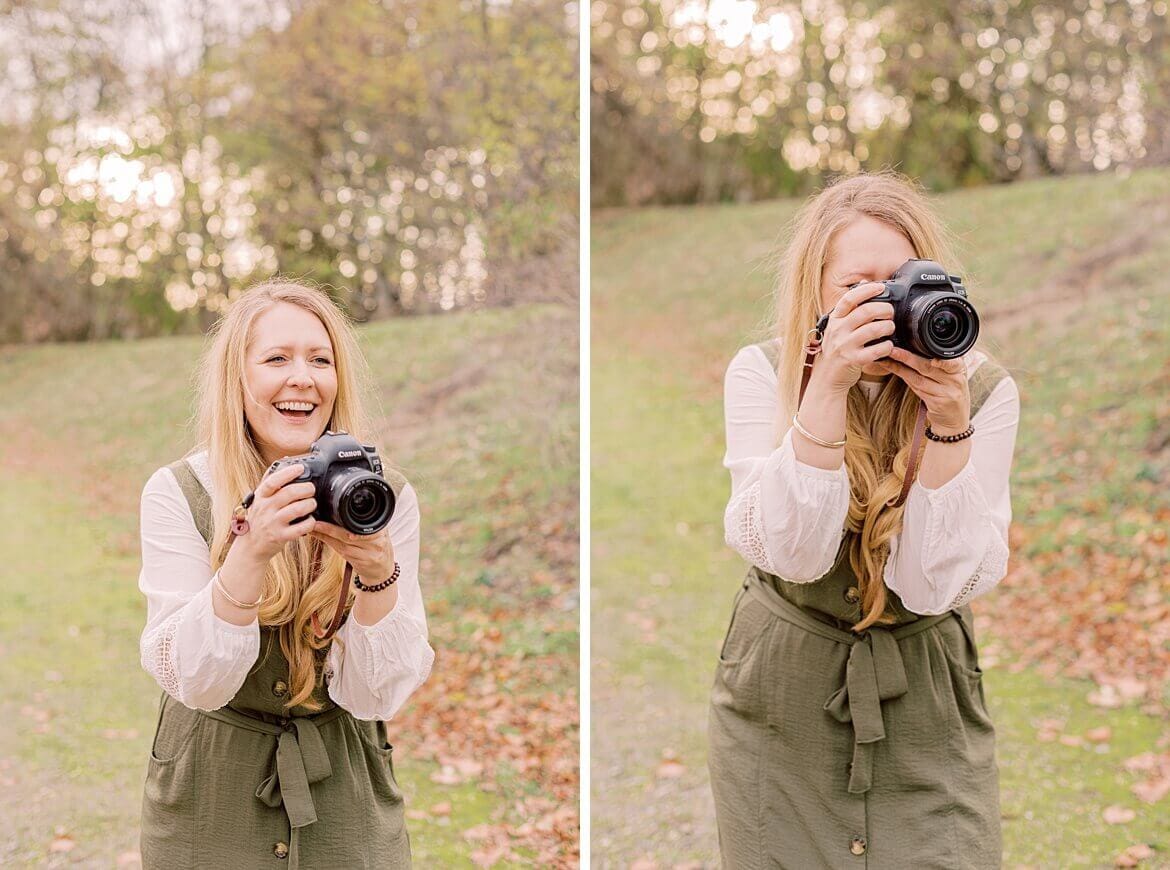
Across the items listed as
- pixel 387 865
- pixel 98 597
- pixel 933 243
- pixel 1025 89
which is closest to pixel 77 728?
pixel 98 597

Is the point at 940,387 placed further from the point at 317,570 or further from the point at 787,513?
the point at 317,570

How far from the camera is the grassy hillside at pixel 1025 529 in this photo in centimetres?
369

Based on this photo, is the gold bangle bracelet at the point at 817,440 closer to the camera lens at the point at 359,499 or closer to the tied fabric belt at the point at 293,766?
the camera lens at the point at 359,499

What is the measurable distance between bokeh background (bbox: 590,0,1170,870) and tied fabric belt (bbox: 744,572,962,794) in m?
0.59

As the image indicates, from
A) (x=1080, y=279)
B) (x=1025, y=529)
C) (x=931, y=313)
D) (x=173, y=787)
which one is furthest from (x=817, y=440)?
(x=1080, y=279)

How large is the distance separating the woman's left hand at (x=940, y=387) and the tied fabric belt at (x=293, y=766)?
3.52ft

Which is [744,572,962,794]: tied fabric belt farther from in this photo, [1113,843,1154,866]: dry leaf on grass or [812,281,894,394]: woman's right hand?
[1113,843,1154,866]: dry leaf on grass

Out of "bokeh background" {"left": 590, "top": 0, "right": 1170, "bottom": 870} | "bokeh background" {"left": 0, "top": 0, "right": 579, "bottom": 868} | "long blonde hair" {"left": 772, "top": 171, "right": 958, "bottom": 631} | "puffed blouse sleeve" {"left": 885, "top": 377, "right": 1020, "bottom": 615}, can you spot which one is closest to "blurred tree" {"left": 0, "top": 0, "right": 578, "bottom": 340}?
"bokeh background" {"left": 0, "top": 0, "right": 579, "bottom": 868}

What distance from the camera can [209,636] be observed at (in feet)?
5.31

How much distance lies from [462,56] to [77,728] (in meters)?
4.07

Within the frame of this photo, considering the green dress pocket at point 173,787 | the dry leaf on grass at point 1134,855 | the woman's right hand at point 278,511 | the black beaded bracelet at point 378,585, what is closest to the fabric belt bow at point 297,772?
the green dress pocket at point 173,787

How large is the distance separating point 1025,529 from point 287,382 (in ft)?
13.5

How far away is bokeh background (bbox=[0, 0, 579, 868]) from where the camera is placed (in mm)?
4340

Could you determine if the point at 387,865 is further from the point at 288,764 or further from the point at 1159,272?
the point at 1159,272
